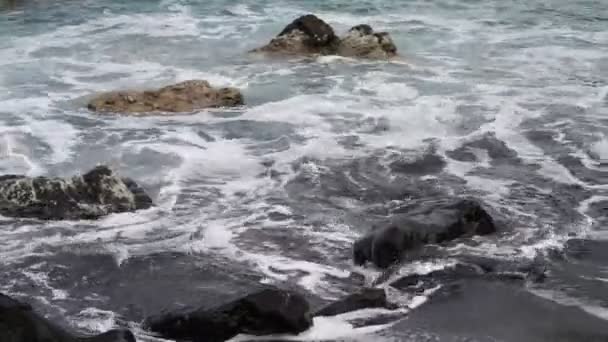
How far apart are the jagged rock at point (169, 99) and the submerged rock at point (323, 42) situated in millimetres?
3670

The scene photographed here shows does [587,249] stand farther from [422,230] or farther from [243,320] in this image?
[243,320]

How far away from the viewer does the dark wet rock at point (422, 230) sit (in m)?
6.70

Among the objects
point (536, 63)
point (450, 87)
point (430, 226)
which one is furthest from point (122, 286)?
point (536, 63)

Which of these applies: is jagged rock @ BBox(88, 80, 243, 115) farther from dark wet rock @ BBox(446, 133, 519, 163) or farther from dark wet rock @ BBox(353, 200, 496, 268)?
dark wet rock @ BBox(353, 200, 496, 268)

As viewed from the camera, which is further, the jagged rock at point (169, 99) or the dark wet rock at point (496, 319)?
the jagged rock at point (169, 99)

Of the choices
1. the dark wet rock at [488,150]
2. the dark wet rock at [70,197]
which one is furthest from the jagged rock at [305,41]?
the dark wet rock at [70,197]

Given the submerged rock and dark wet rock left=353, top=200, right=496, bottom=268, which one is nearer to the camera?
dark wet rock left=353, top=200, right=496, bottom=268

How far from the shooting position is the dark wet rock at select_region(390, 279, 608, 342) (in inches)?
217

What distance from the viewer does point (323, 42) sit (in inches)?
634

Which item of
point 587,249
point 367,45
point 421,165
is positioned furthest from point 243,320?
point 367,45

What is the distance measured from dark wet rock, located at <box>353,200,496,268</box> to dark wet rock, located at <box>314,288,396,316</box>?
2.31ft

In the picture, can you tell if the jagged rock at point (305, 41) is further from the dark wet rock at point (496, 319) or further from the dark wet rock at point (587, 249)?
the dark wet rock at point (496, 319)

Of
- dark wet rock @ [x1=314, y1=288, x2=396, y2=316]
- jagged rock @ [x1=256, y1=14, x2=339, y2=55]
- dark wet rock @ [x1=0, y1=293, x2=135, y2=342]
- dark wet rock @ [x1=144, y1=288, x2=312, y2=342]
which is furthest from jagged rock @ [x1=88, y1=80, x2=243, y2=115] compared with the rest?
dark wet rock @ [x1=0, y1=293, x2=135, y2=342]

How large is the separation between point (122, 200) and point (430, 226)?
3090 mm
